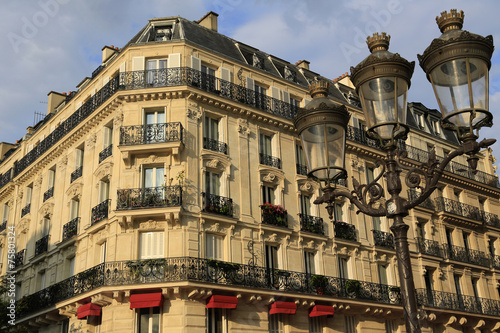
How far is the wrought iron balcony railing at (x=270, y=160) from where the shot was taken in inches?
928

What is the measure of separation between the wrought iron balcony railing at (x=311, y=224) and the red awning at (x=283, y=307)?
372 cm

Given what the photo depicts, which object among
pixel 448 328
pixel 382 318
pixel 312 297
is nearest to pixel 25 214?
pixel 312 297

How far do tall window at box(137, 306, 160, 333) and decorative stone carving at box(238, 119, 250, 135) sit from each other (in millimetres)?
7994

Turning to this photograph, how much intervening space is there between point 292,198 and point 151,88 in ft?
24.4

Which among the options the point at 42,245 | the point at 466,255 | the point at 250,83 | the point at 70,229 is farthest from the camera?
the point at 466,255

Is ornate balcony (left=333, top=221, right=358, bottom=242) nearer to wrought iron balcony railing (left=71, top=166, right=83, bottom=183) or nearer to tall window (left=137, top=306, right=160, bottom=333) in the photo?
tall window (left=137, top=306, right=160, bottom=333)

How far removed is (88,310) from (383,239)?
1408 centimetres

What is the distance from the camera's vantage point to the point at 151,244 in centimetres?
2012

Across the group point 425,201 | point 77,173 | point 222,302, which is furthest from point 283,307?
point 425,201

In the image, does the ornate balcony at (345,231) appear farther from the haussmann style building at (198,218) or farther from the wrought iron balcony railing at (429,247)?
the wrought iron balcony railing at (429,247)

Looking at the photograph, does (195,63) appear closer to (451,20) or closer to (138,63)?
(138,63)

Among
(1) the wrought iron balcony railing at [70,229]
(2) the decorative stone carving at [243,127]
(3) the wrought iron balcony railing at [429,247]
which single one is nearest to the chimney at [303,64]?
(2) the decorative stone carving at [243,127]

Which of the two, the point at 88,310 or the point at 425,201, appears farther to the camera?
the point at 425,201

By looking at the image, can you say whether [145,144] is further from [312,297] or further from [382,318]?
[382,318]
